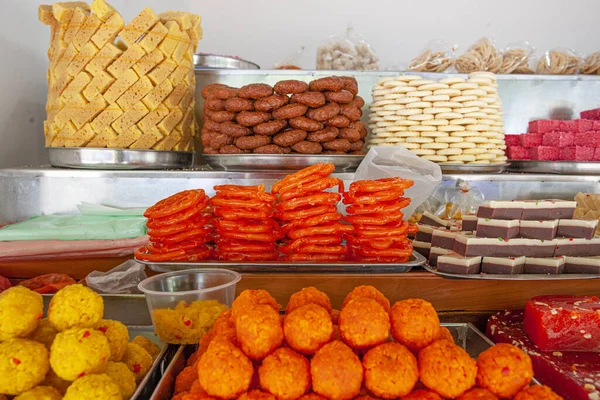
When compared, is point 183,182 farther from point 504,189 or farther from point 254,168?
point 504,189

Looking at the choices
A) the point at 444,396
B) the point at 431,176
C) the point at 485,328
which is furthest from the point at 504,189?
the point at 444,396

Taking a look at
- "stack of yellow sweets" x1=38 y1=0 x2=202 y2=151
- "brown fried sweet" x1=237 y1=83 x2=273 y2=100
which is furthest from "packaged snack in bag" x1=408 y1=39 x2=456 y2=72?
Result: "stack of yellow sweets" x1=38 y1=0 x2=202 y2=151

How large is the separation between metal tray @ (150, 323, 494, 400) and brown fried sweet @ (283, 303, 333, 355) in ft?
1.14

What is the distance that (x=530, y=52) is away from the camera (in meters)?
3.39

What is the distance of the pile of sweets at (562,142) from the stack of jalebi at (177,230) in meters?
2.18

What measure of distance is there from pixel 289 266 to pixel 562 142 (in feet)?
6.83

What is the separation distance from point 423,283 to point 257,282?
0.59 meters


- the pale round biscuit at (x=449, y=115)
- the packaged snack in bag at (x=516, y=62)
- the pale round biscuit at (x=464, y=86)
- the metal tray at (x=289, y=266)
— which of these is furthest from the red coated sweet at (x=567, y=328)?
the packaged snack in bag at (x=516, y=62)

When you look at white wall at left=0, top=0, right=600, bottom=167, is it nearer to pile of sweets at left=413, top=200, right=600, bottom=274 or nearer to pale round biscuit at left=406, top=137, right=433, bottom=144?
pale round biscuit at left=406, top=137, right=433, bottom=144

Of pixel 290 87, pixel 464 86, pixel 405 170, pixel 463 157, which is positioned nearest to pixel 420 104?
pixel 464 86

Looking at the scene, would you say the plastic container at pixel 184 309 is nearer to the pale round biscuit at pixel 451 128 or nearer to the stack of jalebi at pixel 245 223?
the stack of jalebi at pixel 245 223

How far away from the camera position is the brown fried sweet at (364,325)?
0.90 meters

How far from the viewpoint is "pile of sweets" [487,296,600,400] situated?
3.93ft

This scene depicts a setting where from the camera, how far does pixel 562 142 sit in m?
2.71
